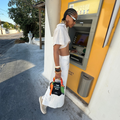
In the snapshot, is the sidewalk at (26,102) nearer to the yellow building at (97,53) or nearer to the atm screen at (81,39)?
the yellow building at (97,53)

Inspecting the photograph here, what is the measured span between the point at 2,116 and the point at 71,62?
5.95 feet

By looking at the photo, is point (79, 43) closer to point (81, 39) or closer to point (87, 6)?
point (81, 39)

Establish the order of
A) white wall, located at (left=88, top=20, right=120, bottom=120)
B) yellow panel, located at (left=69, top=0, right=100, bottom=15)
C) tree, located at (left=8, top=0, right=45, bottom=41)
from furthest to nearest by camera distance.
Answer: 1. tree, located at (left=8, top=0, right=45, bottom=41)
2. yellow panel, located at (left=69, top=0, right=100, bottom=15)
3. white wall, located at (left=88, top=20, right=120, bottom=120)

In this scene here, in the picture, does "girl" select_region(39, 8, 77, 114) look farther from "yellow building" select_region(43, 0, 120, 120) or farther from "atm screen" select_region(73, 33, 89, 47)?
"atm screen" select_region(73, 33, 89, 47)

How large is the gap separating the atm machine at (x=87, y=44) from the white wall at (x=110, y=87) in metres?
0.14

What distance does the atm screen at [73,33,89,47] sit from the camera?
1.48 metres

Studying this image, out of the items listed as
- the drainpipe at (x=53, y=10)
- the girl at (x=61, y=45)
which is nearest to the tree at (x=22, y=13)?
the drainpipe at (x=53, y=10)

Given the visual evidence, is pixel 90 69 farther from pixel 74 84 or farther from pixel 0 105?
pixel 0 105

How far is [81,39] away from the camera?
154 centimetres

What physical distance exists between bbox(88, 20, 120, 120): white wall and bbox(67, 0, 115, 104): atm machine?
14 cm

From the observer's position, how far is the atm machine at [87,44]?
1132 mm

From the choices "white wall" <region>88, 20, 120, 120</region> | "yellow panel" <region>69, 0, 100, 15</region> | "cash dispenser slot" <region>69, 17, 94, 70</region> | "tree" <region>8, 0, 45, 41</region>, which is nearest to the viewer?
"white wall" <region>88, 20, 120, 120</region>

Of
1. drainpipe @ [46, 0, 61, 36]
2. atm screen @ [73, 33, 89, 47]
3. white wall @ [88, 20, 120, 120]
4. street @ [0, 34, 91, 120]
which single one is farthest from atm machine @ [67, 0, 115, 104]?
street @ [0, 34, 91, 120]

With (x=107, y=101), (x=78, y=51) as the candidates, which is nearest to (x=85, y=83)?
(x=107, y=101)
